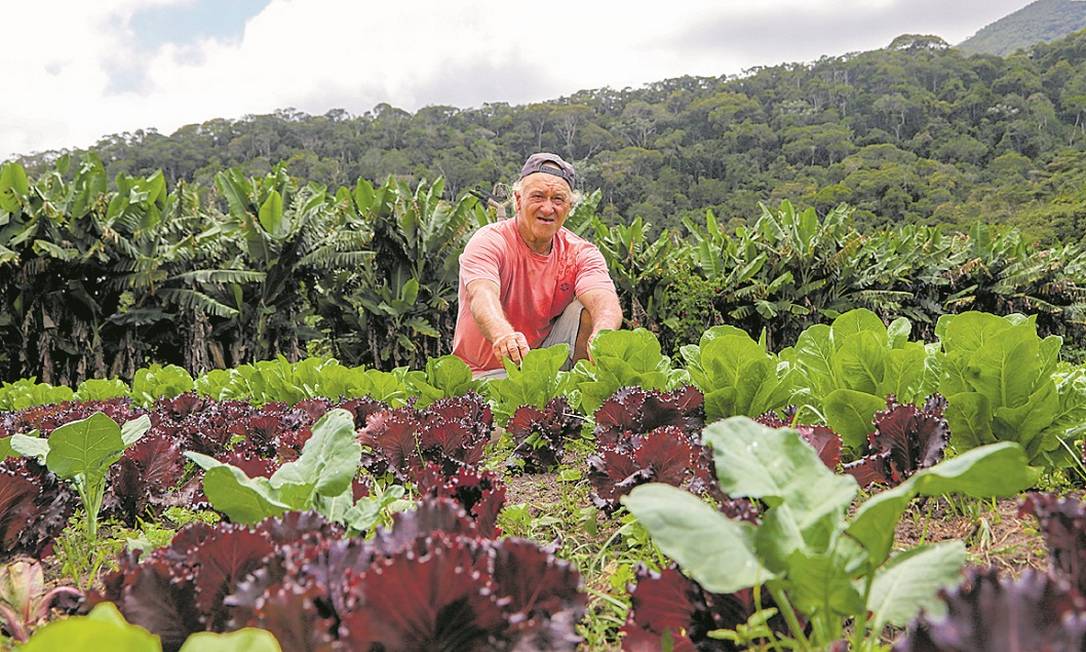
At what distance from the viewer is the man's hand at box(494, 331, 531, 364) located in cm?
320


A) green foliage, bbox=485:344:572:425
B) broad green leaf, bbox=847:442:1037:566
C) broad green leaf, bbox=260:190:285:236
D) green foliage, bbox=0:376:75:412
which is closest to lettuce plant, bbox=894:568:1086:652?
broad green leaf, bbox=847:442:1037:566

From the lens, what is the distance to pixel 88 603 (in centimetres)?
95

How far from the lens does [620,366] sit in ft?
7.75

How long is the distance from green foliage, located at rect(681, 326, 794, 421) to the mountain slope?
18917 centimetres

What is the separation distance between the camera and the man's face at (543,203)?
432 cm

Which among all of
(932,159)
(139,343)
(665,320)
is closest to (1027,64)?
(932,159)

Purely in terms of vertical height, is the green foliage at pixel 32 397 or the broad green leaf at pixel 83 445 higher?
the broad green leaf at pixel 83 445

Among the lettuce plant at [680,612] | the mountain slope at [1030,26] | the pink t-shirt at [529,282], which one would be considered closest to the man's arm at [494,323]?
the pink t-shirt at [529,282]

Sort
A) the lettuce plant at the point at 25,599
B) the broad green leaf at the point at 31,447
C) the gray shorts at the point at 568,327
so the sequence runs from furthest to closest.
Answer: the gray shorts at the point at 568,327 → the broad green leaf at the point at 31,447 → the lettuce plant at the point at 25,599

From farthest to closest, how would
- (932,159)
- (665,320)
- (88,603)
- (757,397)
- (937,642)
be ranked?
(932,159) → (665,320) → (757,397) → (88,603) → (937,642)

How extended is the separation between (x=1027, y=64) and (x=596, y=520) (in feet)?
313

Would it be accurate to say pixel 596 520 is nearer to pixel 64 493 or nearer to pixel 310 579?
pixel 310 579

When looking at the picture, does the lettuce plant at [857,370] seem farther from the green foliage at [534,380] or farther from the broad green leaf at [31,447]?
the broad green leaf at [31,447]

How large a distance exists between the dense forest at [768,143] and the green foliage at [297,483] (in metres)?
40.0
